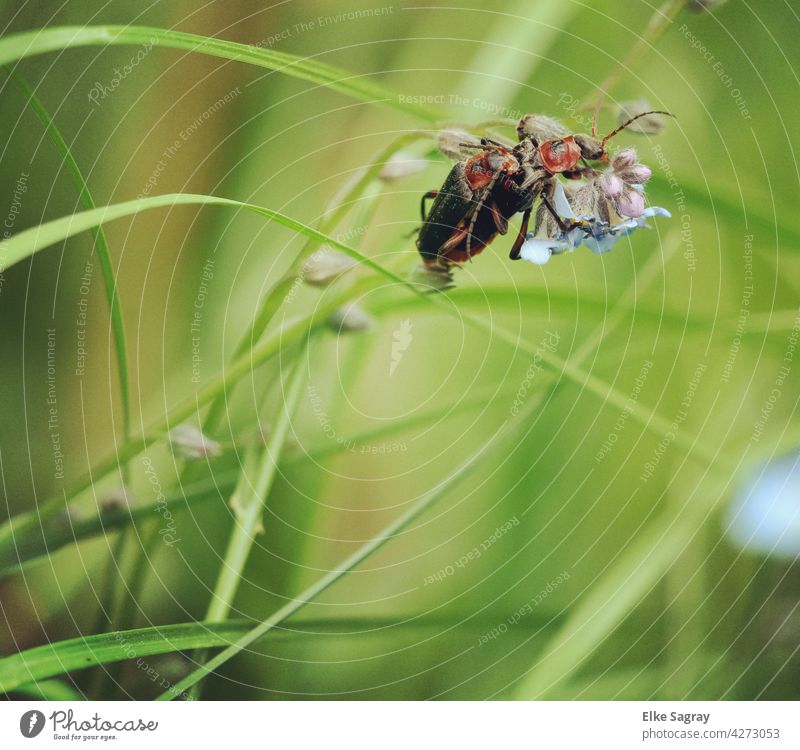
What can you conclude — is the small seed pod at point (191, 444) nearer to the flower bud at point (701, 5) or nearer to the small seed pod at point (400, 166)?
the small seed pod at point (400, 166)

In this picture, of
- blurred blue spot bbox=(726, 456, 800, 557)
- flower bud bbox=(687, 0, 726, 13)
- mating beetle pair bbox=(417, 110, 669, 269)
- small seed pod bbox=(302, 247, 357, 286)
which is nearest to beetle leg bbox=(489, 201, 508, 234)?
mating beetle pair bbox=(417, 110, 669, 269)

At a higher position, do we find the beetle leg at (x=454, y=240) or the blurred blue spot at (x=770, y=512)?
the beetle leg at (x=454, y=240)

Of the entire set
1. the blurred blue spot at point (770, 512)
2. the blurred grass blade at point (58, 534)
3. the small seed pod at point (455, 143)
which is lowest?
the blurred blue spot at point (770, 512)

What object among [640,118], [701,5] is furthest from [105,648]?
[701,5]

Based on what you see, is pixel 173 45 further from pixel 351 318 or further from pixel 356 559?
pixel 356 559

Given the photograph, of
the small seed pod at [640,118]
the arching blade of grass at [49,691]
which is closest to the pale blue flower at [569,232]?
the small seed pod at [640,118]
